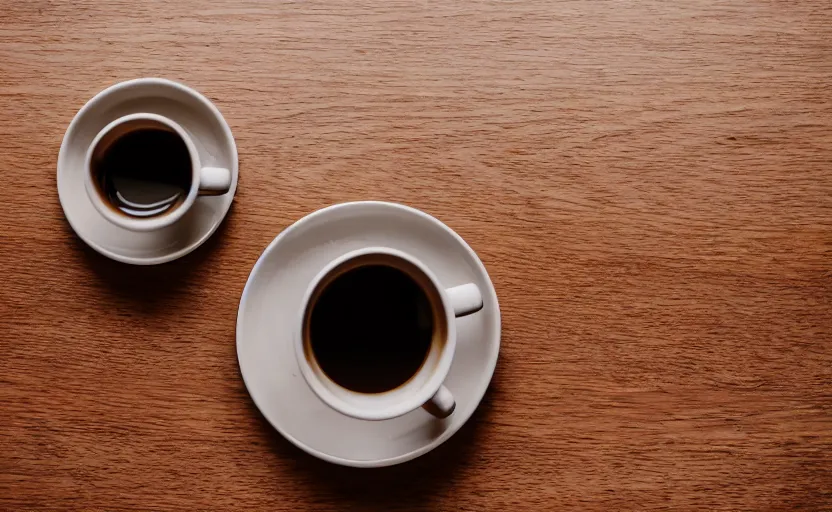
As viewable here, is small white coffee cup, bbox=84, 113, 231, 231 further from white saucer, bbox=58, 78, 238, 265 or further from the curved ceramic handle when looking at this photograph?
the curved ceramic handle

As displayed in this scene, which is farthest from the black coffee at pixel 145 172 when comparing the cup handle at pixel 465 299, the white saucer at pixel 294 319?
the cup handle at pixel 465 299

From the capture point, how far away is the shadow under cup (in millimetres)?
680

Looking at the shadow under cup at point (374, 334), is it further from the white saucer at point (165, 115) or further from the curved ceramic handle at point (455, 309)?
the white saucer at point (165, 115)

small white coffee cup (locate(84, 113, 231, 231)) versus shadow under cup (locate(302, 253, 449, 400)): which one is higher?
small white coffee cup (locate(84, 113, 231, 231))

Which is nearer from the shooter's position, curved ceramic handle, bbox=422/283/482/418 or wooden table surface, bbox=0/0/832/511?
curved ceramic handle, bbox=422/283/482/418

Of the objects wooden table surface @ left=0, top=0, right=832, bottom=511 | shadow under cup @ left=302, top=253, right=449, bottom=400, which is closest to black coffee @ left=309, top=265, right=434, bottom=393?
shadow under cup @ left=302, top=253, right=449, bottom=400

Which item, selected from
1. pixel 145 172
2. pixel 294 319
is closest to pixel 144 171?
pixel 145 172

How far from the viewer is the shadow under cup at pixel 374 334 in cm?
68

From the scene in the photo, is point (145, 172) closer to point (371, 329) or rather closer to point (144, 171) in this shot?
point (144, 171)

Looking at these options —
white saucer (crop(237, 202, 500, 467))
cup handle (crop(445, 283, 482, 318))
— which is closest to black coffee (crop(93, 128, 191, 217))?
white saucer (crop(237, 202, 500, 467))

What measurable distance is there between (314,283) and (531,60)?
15.1 inches

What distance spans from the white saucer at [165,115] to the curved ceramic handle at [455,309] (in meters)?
0.29

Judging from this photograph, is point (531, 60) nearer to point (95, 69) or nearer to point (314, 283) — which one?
point (314, 283)

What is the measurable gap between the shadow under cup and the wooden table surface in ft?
0.39
